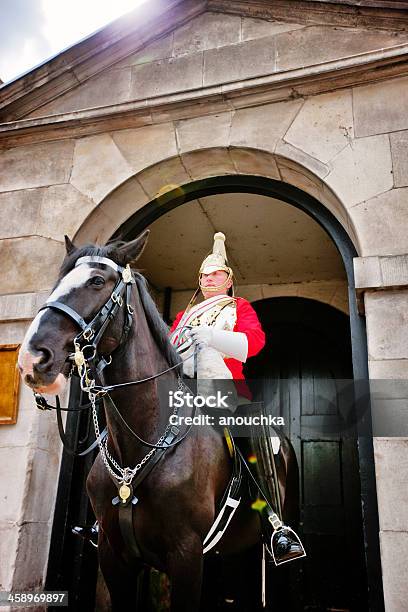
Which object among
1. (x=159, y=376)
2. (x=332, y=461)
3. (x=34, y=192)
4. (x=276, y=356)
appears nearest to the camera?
(x=159, y=376)

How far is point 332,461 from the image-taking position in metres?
6.27

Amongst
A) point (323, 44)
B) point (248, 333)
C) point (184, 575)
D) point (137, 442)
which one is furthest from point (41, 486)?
point (323, 44)

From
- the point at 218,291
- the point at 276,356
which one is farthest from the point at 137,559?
the point at 276,356

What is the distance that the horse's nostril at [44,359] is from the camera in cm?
229

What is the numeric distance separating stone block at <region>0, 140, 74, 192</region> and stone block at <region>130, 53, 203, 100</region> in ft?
2.78

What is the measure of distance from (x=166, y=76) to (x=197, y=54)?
350mm

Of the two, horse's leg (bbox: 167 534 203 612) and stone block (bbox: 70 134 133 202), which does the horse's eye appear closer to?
horse's leg (bbox: 167 534 203 612)

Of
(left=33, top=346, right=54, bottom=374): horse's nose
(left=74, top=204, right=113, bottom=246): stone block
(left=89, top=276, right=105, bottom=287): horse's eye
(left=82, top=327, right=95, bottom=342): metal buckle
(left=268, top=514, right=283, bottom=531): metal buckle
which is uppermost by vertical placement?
(left=74, top=204, right=113, bottom=246): stone block

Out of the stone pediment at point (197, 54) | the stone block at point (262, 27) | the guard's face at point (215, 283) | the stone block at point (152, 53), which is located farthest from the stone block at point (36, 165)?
the stone block at point (262, 27)

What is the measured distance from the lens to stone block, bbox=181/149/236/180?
4.52 metres

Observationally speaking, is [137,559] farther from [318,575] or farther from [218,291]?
[318,575]

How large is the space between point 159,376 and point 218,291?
133 cm

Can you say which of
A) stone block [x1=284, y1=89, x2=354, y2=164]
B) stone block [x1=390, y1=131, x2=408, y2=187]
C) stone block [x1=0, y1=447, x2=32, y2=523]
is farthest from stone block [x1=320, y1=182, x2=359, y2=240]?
stone block [x1=0, y1=447, x2=32, y2=523]

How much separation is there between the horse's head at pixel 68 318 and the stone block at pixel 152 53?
2.84 metres
